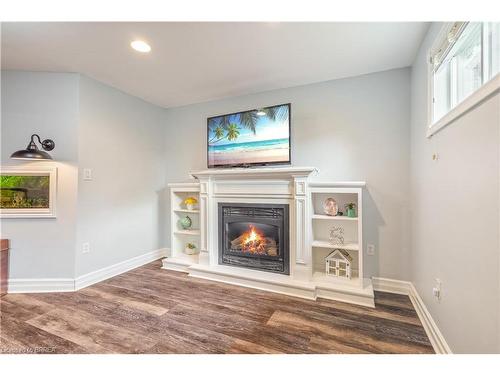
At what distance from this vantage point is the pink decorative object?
2.43 meters

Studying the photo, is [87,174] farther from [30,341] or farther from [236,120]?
[236,120]

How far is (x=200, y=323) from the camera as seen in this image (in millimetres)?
1809

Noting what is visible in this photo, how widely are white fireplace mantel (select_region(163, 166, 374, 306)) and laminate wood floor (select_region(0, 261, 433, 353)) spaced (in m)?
0.12

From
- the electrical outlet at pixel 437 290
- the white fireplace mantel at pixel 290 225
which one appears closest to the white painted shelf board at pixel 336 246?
the white fireplace mantel at pixel 290 225

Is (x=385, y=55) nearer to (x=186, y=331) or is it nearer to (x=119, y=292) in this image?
(x=186, y=331)

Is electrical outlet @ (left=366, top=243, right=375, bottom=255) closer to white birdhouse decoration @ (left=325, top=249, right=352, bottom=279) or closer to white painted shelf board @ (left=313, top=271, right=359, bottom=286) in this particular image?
white birdhouse decoration @ (left=325, top=249, right=352, bottom=279)

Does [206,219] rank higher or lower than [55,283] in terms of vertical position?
higher

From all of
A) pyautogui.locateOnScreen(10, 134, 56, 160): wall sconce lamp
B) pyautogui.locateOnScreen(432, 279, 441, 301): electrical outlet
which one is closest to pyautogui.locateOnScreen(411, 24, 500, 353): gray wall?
pyautogui.locateOnScreen(432, 279, 441, 301): electrical outlet

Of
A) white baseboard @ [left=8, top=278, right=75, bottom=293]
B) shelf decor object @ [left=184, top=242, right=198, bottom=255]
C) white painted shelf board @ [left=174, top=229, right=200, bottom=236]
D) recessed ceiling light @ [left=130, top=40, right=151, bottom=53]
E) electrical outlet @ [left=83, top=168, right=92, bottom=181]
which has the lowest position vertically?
white baseboard @ [left=8, top=278, right=75, bottom=293]

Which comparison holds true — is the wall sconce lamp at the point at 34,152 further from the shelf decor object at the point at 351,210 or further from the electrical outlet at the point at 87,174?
the shelf decor object at the point at 351,210

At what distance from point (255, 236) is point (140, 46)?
2330 millimetres

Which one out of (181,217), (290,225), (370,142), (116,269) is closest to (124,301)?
(116,269)
